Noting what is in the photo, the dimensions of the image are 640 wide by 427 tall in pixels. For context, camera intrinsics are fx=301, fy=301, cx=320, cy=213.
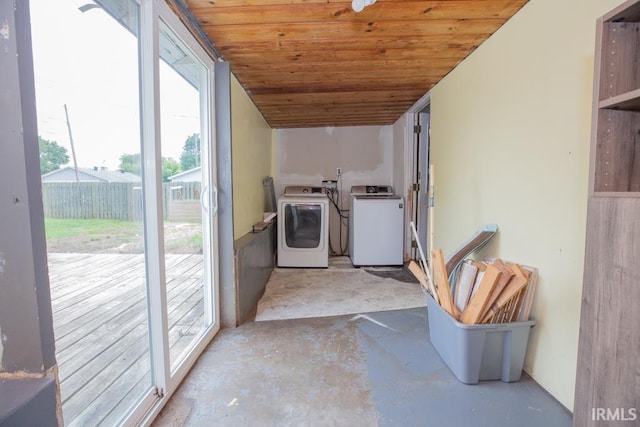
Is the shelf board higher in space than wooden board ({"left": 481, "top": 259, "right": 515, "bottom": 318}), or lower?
higher

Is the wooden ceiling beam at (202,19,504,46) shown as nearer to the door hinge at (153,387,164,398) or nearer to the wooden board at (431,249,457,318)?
the wooden board at (431,249,457,318)

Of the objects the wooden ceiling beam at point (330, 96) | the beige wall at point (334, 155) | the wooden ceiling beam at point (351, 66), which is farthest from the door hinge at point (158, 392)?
the beige wall at point (334, 155)

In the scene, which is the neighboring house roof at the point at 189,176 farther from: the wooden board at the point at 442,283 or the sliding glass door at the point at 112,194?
the wooden board at the point at 442,283

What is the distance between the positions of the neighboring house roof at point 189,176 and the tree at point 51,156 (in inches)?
25.9

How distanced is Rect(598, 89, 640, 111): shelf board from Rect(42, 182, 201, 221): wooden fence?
1.64m

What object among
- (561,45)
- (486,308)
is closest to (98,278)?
(486,308)

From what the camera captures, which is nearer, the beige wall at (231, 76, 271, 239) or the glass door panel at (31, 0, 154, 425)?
the glass door panel at (31, 0, 154, 425)

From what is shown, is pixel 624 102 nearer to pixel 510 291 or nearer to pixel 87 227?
pixel 510 291

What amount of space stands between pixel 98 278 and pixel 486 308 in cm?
172

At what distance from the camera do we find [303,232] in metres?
3.85

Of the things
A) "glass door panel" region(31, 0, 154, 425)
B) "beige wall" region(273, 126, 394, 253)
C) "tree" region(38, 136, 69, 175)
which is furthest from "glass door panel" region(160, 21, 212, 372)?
"beige wall" region(273, 126, 394, 253)

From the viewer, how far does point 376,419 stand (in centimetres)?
133

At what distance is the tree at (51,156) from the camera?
0.85 metres

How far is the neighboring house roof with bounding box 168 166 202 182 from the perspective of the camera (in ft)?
5.53
